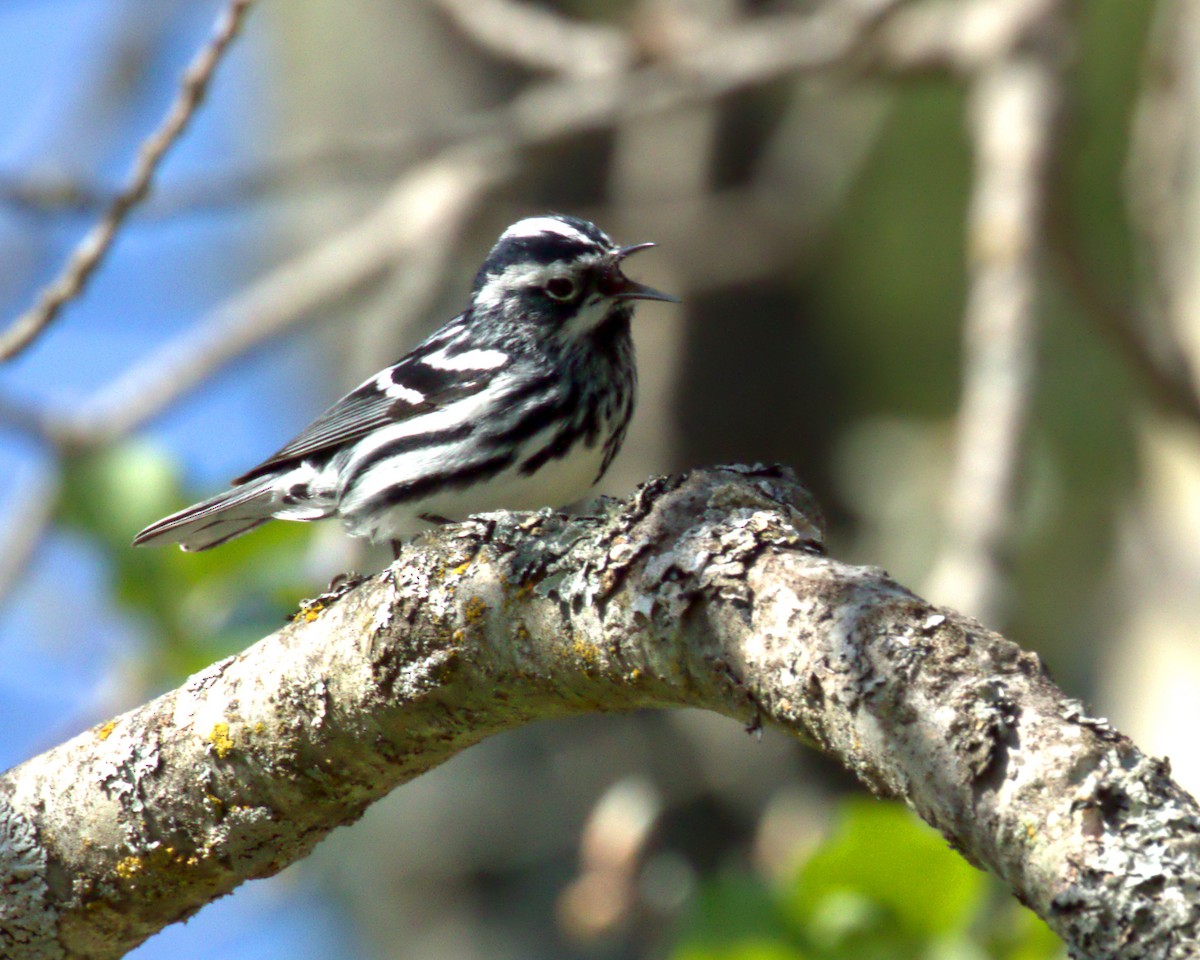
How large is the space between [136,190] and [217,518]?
1053mm

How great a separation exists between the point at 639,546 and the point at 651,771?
5104 millimetres

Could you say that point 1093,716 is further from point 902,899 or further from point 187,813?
point 902,899

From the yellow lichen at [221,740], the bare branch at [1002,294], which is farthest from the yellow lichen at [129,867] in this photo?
the bare branch at [1002,294]

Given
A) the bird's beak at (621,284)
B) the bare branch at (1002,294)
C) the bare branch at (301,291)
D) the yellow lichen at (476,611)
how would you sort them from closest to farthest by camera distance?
the yellow lichen at (476,611) → the bird's beak at (621,284) → the bare branch at (1002,294) → the bare branch at (301,291)

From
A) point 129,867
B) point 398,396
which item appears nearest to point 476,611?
point 129,867

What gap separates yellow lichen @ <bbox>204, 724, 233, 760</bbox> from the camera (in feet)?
7.64

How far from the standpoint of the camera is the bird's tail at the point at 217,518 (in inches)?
164

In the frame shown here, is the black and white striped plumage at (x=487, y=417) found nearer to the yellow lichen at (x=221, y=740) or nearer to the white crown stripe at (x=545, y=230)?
the white crown stripe at (x=545, y=230)

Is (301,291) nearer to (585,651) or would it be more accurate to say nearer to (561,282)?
(561,282)

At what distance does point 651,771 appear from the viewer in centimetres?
693

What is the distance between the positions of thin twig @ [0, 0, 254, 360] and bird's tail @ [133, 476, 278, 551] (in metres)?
0.78

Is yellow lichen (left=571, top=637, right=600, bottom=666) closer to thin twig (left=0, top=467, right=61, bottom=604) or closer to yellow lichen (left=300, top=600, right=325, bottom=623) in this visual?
yellow lichen (left=300, top=600, right=325, bottom=623)

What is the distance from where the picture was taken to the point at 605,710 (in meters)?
2.08

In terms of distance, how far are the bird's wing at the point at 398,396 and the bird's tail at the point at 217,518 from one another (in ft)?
0.15
